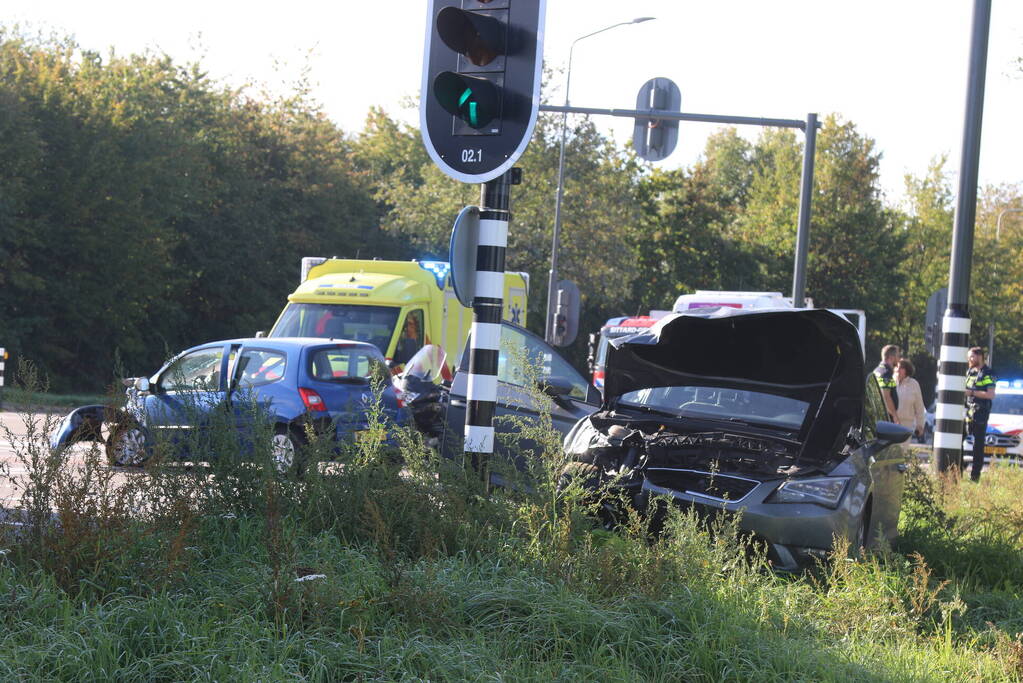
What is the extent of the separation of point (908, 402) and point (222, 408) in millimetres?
10192

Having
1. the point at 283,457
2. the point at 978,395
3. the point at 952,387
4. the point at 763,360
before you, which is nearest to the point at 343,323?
the point at 952,387

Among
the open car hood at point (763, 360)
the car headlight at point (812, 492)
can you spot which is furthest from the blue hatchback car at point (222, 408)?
the car headlight at point (812, 492)

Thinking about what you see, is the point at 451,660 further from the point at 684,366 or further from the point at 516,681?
the point at 684,366

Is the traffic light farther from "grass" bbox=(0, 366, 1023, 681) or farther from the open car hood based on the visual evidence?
the open car hood

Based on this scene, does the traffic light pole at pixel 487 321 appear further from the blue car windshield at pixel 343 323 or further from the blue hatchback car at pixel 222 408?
the blue car windshield at pixel 343 323

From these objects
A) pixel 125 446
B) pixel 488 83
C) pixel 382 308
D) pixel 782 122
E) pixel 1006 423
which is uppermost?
pixel 782 122

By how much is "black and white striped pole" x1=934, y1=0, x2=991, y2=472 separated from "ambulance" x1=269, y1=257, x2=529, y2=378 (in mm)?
7424

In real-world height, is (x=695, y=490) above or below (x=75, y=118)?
below

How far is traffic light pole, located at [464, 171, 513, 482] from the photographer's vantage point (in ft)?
24.4

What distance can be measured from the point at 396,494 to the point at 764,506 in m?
2.35

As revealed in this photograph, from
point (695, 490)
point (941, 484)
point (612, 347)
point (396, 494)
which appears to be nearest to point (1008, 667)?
point (695, 490)

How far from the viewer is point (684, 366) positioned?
891 cm

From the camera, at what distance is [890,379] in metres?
15.8

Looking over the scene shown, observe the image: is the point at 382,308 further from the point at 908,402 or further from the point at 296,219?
the point at 296,219
